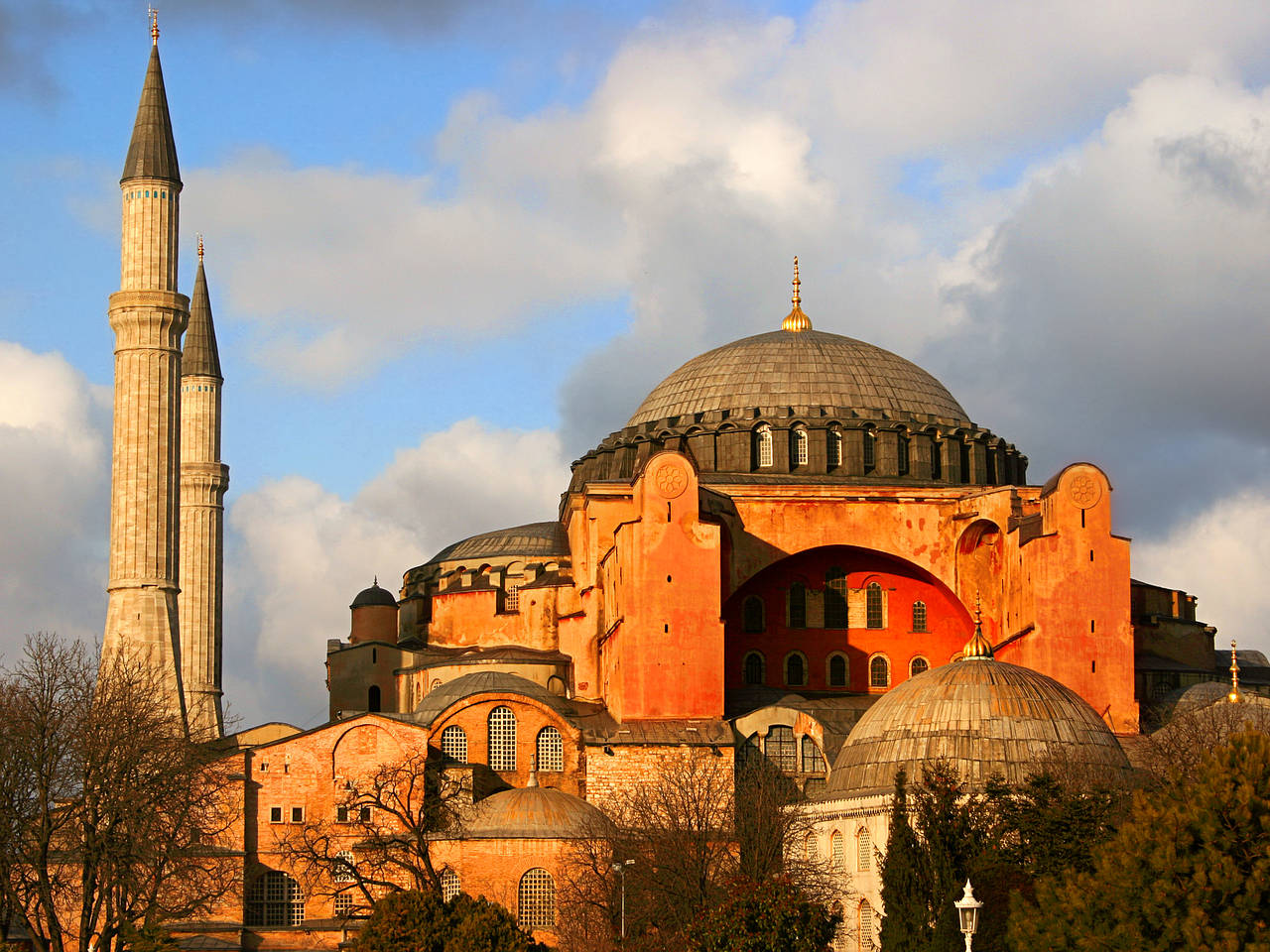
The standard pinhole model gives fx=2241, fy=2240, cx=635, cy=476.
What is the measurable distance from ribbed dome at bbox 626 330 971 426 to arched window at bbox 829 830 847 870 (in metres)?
13.7

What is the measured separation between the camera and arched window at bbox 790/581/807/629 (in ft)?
169

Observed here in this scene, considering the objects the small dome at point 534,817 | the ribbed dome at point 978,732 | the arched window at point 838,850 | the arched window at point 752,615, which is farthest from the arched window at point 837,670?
the small dome at point 534,817

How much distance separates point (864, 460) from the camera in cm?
5262

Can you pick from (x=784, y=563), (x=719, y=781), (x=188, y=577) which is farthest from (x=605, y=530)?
(x=188, y=577)

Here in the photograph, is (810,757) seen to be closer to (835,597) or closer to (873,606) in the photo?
(835,597)

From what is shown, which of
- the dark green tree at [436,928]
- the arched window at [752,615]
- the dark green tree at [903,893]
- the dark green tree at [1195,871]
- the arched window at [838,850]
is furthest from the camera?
the arched window at [752,615]

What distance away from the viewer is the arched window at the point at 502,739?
4694 centimetres

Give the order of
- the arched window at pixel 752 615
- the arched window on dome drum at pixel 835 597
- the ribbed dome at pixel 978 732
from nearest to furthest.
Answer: the ribbed dome at pixel 978 732
the arched window at pixel 752 615
the arched window on dome drum at pixel 835 597

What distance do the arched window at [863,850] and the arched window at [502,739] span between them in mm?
8475

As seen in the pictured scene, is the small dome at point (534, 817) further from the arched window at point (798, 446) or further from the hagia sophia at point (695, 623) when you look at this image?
the arched window at point (798, 446)

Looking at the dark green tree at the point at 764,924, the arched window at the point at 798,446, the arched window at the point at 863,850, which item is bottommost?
the dark green tree at the point at 764,924

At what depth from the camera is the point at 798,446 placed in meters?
52.9

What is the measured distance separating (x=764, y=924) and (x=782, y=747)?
482 inches

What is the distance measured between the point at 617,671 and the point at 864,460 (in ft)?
30.5
